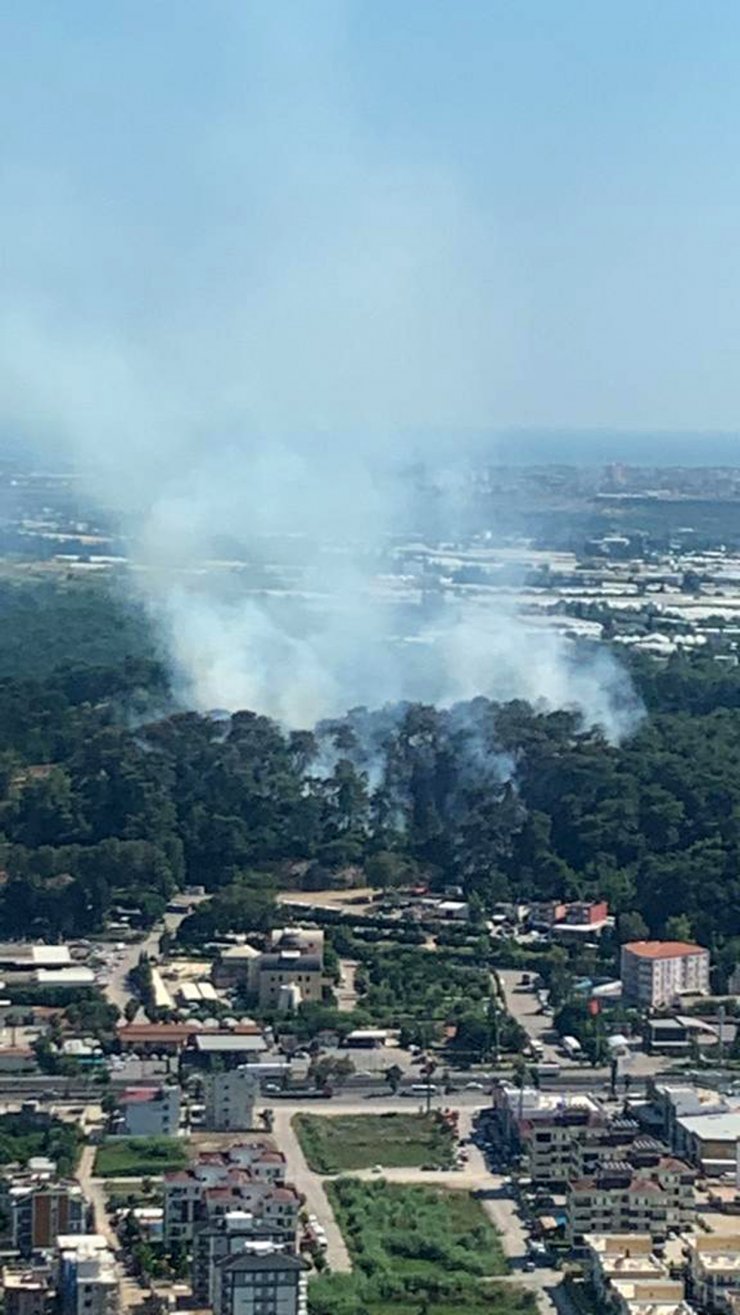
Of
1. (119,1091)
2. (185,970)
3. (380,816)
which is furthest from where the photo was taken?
(380,816)

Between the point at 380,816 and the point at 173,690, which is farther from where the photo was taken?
the point at 173,690

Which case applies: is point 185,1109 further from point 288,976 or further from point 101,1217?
point 288,976

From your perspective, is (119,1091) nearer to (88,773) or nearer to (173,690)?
(88,773)

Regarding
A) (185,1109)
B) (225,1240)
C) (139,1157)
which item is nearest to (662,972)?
(185,1109)

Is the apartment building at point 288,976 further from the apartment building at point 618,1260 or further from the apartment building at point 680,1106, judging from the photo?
the apartment building at point 618,1260

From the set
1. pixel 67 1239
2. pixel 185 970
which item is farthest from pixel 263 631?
pixel 67 1239

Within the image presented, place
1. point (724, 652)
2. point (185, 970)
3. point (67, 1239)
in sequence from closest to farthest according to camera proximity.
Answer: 1. point (67, 1239)
2. point (185, 970)
3. point (724, 652)
